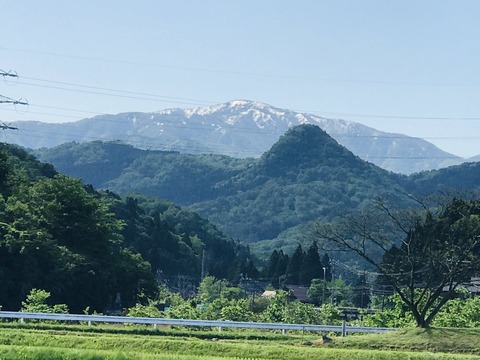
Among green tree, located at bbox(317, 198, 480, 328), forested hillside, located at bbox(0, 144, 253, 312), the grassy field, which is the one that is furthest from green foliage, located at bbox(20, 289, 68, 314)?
green tree, located at bbox(317, 198, 480, 328)

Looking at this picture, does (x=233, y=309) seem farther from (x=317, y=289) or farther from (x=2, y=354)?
(x=317, y=289)

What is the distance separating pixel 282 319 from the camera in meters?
57.1

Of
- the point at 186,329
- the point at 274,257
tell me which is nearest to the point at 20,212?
the point at 186,329

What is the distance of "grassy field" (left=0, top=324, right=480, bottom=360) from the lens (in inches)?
1120

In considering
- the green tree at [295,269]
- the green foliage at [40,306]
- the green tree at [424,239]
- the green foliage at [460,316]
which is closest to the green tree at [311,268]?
the green tree at [295,269]

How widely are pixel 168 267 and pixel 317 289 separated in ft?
129

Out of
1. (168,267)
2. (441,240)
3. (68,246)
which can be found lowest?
(168,267)

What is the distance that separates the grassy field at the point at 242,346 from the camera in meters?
28.4

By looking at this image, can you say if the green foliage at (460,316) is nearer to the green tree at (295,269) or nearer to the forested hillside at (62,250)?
the forested hillside at (62,250)

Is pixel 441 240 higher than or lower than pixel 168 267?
higher

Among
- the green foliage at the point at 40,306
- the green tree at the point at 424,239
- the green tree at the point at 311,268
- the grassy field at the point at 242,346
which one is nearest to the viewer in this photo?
the grassy field at the point at 242,346

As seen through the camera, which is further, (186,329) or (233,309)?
(233,309)

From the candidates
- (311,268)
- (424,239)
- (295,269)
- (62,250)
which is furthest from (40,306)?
(295,269)

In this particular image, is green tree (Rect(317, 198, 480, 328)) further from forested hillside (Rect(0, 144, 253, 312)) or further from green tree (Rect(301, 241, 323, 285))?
green tree (Rect(301, 241, 323, 285))
